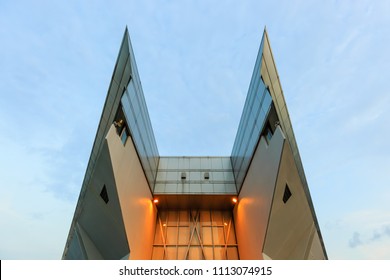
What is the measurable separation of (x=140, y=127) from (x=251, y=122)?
674 cm

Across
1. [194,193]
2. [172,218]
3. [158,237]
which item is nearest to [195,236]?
[172,218]

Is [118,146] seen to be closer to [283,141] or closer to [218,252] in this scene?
[283,141]

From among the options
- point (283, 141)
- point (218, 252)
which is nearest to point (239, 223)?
point (218, 252)

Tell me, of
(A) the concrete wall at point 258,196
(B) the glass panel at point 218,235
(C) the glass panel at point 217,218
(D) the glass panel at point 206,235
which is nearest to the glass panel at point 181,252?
(D) the glass panel at point 206,235

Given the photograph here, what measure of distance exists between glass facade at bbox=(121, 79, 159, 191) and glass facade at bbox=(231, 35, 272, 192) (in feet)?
21.3

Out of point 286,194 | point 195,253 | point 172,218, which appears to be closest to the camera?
point 286,194

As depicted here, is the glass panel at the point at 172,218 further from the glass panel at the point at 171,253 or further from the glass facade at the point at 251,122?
the glass facade at the point at 251,122

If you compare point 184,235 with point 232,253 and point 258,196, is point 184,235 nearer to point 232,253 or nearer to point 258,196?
point 232,253

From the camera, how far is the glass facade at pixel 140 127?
11.5 meters

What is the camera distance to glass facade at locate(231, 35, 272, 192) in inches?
458

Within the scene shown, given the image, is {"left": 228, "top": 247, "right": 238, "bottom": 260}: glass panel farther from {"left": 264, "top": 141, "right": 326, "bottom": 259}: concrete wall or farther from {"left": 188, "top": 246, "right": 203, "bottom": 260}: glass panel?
{"left": 264, "top": 141, "right": 326, "bottom": 259}: concrete wall

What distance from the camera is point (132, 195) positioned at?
476 inches

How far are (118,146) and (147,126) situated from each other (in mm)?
5571

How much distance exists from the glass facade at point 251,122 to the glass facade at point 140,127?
649 cm
